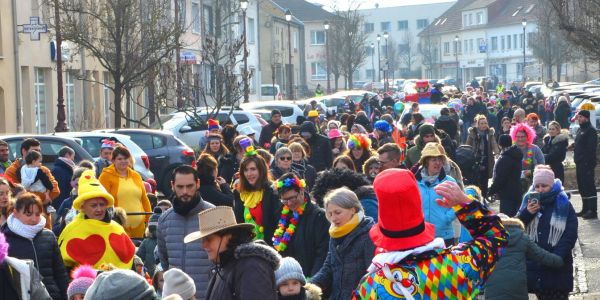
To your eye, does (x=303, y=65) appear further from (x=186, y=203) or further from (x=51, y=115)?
(x=186, y=203)

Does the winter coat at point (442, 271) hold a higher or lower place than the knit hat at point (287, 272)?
higher

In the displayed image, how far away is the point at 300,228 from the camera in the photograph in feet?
30.5

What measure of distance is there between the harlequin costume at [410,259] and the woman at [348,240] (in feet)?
8.13

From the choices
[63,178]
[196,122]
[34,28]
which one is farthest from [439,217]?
[34,28]

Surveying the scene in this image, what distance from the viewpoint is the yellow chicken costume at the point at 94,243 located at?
9.00 metres

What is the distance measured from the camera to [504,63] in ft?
378

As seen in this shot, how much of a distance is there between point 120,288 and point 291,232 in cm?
443

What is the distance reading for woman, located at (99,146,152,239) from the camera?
12.5m

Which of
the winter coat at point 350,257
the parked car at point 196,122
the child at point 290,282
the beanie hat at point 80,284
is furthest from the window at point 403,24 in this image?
the beanie hat at point 80,284

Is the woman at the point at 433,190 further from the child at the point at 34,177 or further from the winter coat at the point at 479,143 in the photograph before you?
the winter coat at the point at 479,143

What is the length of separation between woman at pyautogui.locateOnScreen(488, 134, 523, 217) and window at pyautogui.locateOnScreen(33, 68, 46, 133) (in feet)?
74.5

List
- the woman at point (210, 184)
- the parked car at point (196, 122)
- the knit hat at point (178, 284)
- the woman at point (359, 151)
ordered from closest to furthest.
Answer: the knit hat at point (178, 284) < the woman at point (210, 184) < the woman at point (359, 151) < the parked car at point (196, 122)

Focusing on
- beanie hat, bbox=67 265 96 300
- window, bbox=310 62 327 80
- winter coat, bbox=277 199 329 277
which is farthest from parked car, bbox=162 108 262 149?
window, bbox=310 62 327 80

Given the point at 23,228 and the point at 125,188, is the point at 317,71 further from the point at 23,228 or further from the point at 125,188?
the point at 23,228
